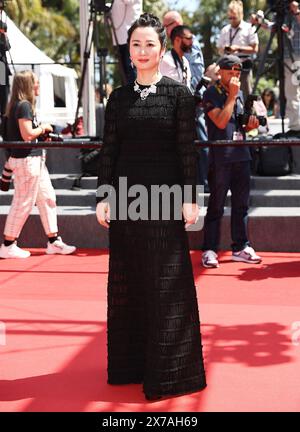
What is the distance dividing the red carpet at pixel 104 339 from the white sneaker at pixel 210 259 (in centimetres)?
9

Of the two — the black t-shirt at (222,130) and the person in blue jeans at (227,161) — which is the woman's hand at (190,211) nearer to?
the person in blue jeans at (227,161)

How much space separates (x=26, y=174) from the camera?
7.54 m

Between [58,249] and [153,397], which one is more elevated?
[153,397]

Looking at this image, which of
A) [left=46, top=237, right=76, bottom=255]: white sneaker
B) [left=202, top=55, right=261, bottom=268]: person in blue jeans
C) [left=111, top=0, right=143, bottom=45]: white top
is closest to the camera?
[left=202, top=55, right=261, bottom=268]: person in blue jeans

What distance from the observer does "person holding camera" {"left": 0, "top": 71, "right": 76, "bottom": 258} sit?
24.0 feet

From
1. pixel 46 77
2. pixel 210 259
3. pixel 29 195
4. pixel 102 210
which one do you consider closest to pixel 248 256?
pixel 210 259

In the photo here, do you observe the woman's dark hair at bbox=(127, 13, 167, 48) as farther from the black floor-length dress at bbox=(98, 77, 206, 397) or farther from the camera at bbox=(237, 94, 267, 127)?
the camera at bbox=(237, 94, 267, 127)

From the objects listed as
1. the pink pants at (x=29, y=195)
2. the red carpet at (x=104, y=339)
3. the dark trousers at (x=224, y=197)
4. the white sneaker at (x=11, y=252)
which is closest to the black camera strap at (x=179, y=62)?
the dark trousers at (x=224, y=197)

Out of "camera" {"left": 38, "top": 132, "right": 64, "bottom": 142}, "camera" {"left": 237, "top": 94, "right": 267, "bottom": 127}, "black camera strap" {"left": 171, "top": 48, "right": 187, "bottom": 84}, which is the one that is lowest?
"camera" {"left": 38, "top": 132, "right": 64, "bottom": 142}

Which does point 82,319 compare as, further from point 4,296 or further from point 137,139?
point 137,139

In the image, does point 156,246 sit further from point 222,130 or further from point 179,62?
point 179,62

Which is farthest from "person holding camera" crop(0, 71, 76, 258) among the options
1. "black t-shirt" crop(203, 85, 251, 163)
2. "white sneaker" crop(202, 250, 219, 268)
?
"black t-shirt" crop(203, 85, 251, 163)

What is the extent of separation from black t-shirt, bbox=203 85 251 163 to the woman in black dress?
3.03 m

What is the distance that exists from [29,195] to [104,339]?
3090 mm
